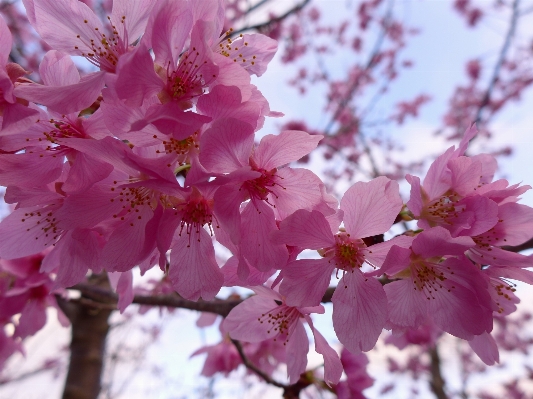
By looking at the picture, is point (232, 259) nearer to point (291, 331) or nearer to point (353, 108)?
point (291, 331)

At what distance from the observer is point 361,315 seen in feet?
3.42

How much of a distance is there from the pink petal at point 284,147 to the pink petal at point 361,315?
0.38 metres

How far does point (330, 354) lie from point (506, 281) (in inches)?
23.1

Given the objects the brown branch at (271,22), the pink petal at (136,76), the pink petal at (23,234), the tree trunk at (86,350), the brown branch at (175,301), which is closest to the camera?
the pink petal at (136,76)

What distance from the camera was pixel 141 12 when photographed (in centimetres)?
108

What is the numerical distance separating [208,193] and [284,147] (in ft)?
0.73

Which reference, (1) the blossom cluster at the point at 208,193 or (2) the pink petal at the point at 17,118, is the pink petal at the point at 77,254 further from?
(2) the pink petal at the point at 17,118

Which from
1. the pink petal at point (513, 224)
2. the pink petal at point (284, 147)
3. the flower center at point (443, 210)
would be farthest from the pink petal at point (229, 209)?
the pink petal at point (513, 224)

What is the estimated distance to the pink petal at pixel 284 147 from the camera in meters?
0.98

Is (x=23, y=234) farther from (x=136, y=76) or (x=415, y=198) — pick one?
(x=415, y=198)

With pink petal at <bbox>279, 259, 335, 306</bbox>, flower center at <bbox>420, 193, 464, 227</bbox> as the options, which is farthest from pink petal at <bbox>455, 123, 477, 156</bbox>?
pink petal at <bbox>279, 259, 335, 306</bbox>

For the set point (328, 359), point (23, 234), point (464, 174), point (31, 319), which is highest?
point (464, 174)

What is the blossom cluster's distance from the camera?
0.91 metres

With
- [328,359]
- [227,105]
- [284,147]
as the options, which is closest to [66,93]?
[227,105]
